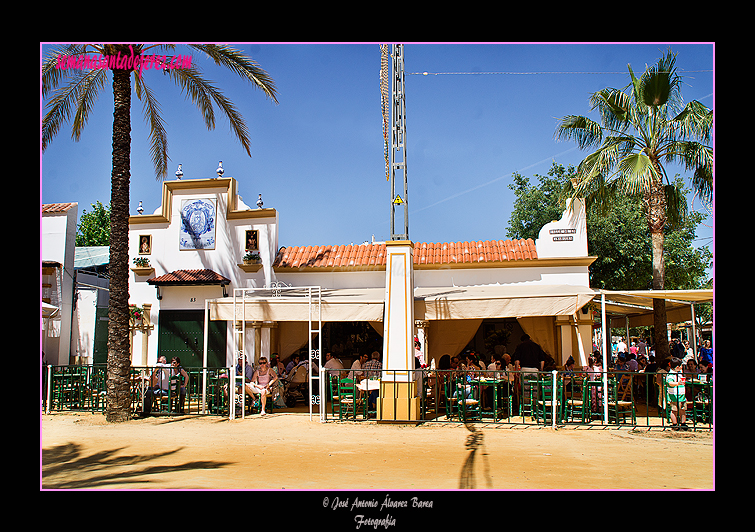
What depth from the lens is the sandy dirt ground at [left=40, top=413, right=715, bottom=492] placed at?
19.5ft

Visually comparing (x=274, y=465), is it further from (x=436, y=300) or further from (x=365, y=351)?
(x=365, y=351)

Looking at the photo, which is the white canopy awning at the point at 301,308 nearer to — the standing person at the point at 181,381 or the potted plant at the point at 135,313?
the standing person at the point at 181,381

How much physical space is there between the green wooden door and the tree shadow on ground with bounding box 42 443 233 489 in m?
7.72

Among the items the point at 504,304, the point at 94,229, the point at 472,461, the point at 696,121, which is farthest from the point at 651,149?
the point at 94,229

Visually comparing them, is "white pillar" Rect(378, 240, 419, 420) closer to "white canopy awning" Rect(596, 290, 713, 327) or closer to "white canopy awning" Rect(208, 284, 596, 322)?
"white canopy awning" Rect(208, 284, 596, 322)

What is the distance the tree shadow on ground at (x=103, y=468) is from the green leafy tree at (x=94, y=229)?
106ft

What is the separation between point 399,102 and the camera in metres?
11.6

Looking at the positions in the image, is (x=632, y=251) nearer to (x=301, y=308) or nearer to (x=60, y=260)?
(x=301, y=308)

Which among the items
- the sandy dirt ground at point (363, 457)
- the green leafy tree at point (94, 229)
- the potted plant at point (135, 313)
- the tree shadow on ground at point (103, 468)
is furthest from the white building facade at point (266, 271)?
the green leafy tree at point (94, 229)

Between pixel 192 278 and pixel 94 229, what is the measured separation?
25814 mm

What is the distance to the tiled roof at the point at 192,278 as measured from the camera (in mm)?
15562

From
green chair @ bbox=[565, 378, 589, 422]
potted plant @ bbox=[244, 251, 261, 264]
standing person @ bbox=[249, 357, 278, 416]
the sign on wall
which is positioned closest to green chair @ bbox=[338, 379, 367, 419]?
standing person @ bbox=[249, 357, 278, 416]

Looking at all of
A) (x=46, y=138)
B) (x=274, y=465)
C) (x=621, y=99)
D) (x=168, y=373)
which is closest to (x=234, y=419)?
(x=168, y=373)

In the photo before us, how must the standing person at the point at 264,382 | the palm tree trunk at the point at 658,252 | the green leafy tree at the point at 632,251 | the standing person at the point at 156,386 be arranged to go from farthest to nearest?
the green leafy tree at the point at 632,251
the palm tree trunk at the point at 658,252
the standing person at the point at 264,382
the standing person at the point at 156,386
